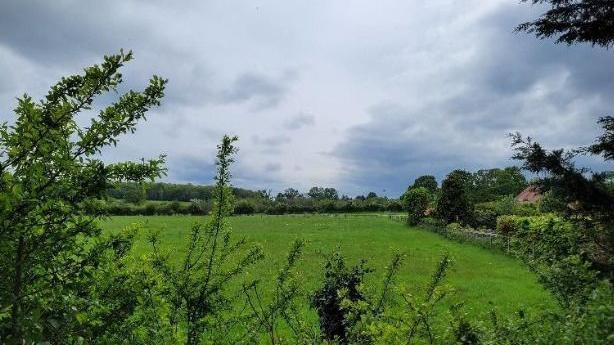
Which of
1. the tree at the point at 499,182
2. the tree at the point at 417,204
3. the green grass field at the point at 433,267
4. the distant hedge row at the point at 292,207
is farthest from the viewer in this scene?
the tree at the point at 499,182

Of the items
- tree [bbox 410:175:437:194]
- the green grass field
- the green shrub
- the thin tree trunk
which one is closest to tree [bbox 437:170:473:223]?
the green grass field

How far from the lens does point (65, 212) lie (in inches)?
84.0

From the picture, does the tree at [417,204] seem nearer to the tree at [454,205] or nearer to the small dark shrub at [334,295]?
the tree at [454,205]

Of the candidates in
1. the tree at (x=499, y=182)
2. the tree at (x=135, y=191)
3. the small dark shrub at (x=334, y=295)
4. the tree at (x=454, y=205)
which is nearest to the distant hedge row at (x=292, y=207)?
the tree at (x=499, y=182)

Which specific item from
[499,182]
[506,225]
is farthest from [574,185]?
[499,182]

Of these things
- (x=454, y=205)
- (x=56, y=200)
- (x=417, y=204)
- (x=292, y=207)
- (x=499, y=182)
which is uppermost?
(x=499, y=182)

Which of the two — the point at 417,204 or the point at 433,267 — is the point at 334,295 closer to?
the point at 433,267

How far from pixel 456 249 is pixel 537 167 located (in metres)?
22.9

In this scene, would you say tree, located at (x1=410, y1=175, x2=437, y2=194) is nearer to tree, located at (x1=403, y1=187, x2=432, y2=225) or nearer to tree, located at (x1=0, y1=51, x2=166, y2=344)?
tree, located at (x1=403, y1=187, x2=432, y2=225)

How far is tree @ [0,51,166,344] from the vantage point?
6.30ft

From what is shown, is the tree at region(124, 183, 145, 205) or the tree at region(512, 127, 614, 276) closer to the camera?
the tree at region(124, 183, 145, 205)

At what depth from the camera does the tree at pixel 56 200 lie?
1.92m

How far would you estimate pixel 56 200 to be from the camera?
6.78ft

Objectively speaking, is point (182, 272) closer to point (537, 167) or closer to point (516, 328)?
point (516, 328)
